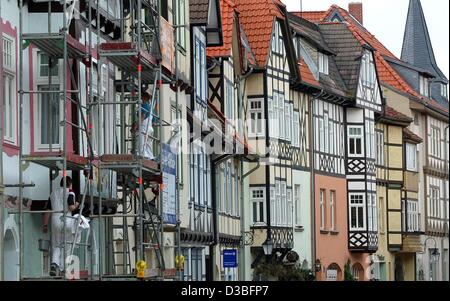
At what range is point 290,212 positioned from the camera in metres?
42.5

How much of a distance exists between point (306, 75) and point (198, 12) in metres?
12.5

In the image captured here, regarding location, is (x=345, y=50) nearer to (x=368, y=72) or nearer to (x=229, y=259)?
(x=368, y=72)

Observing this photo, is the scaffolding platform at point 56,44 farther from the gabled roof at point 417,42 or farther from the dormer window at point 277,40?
the dormer window at point 277,40

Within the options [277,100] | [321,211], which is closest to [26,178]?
[277,100]

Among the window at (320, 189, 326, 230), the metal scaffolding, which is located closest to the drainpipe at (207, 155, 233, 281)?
the metal scaffolding

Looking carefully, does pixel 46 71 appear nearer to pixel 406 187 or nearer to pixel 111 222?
pixel 111 222

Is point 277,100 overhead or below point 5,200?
overhead

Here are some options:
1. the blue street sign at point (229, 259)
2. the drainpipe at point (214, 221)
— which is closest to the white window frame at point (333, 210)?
the drainpipe at point (214, 221)

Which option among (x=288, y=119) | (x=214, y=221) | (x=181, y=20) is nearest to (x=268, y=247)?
(x=288, y=119)

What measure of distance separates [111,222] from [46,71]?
12.1ft

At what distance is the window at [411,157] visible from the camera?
179ft

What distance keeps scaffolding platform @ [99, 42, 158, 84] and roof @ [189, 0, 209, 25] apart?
31.5 feet

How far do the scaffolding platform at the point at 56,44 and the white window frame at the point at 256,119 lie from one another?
2002 centimetres

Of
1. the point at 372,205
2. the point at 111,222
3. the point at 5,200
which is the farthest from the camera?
the point at 372,205
